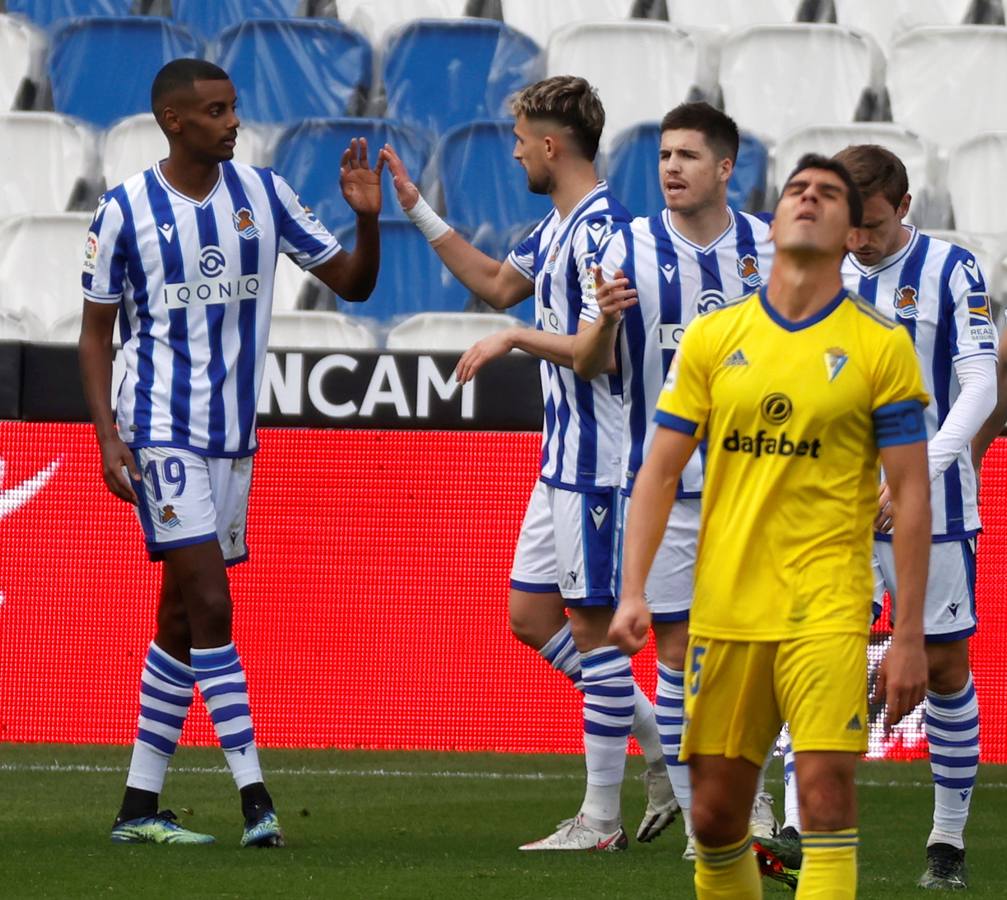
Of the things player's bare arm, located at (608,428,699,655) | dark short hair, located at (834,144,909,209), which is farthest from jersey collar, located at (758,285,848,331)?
dark short hair, located at (834,144,909,209)

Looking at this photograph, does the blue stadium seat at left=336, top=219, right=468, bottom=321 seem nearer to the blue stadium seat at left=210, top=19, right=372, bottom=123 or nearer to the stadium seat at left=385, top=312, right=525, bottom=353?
the stadium seat at left=385, top=312, right=525, bottom=353

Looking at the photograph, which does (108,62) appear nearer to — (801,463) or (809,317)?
(809,317)

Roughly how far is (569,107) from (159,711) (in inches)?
76.5

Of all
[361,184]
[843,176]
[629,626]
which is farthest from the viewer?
[361,184]

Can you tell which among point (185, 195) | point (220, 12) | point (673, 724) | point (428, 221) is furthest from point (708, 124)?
point (220, 12)

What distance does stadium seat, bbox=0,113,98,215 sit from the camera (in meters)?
8.75

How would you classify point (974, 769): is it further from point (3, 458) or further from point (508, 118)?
point (508, 118)

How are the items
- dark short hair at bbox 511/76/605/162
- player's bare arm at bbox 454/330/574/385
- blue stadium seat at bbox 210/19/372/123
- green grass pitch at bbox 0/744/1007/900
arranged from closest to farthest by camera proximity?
green grass pitch at bbox 0/744/1007/900 < player's bare arm at bbox 454/330/574/385 < dark short hair at bbox 511/76/605/162 < blue stadium seat at bbox 210/19/372/123

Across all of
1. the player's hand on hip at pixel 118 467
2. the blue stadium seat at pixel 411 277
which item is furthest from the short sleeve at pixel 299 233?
the blue stadium seat at pixel 411 277

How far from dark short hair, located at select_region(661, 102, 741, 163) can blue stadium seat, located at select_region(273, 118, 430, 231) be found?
3882mm

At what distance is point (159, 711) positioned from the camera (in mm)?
5168

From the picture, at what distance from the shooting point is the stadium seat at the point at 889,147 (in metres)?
8.55

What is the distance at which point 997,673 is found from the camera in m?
6.77

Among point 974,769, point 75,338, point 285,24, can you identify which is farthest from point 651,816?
point 285,24
